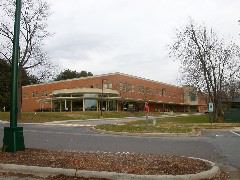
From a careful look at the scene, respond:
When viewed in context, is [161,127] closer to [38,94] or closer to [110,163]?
[110,163]

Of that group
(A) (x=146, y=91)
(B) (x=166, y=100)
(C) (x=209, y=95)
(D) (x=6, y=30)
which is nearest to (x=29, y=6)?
(D) (x=6, y=30)

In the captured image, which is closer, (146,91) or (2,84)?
(2,84)

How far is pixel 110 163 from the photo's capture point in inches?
412

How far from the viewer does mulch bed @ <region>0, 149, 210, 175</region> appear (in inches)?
376

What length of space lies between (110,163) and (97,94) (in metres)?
79.7

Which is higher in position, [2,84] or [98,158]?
[2,84]

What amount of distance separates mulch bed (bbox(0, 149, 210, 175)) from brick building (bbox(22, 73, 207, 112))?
69826 mm

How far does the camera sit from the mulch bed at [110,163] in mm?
9547

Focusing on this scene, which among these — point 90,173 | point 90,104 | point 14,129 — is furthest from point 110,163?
point 90,104

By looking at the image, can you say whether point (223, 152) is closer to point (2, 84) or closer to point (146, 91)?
point (2, 84)

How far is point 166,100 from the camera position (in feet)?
404

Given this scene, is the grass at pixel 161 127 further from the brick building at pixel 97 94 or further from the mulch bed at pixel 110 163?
the brick building at pixel 97 94

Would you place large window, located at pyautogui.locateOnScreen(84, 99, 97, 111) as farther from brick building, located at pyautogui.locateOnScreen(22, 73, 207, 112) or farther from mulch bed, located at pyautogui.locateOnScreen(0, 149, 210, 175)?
mulch bed, located at pyautogui.locateOnScreen(0, 149, 210, 175)

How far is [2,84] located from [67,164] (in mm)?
89098
